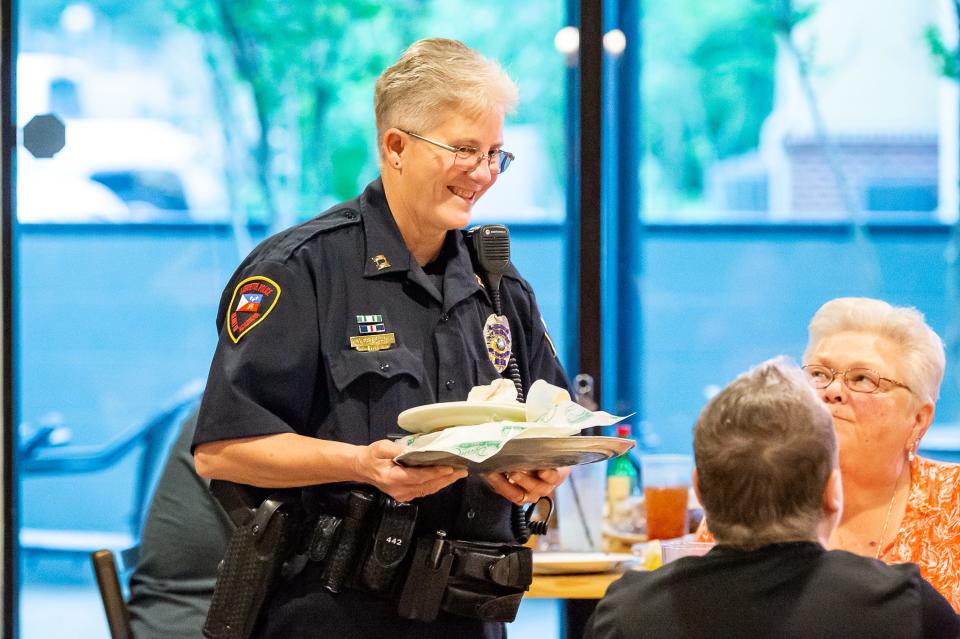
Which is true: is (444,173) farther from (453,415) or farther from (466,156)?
(453,415)

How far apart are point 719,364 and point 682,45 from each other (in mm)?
1170

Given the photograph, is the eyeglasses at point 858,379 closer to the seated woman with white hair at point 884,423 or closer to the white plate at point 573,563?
the seated woman with white hair at point 884,423

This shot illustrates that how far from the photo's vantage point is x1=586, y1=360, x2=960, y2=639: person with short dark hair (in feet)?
4.69

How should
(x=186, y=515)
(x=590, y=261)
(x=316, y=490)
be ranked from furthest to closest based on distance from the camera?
1. (x=590, y=261)
2. (x=186, y=515)
3. (x=316, y=490)

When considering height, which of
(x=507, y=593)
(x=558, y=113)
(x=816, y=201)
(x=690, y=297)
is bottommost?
(x=507, y=593)

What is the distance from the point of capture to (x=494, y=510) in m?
1.98

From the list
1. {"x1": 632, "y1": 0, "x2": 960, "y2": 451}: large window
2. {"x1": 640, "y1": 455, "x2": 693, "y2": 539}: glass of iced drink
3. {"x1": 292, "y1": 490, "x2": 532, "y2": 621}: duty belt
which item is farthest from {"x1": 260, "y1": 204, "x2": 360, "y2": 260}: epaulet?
{"x1": 632, "y1": 0, "x2": 960, "y2": 451}: large window

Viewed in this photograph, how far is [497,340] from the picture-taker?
2070 millimetres

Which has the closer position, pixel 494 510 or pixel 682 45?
pixel 494 510

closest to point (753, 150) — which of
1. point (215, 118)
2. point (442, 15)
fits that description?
point (442, 15)

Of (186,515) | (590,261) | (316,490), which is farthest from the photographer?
(590,261)

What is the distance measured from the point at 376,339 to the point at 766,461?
0.71 metres

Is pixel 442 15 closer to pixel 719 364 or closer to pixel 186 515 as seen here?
pixel 719 364

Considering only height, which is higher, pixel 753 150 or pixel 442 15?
pixel 442 15
